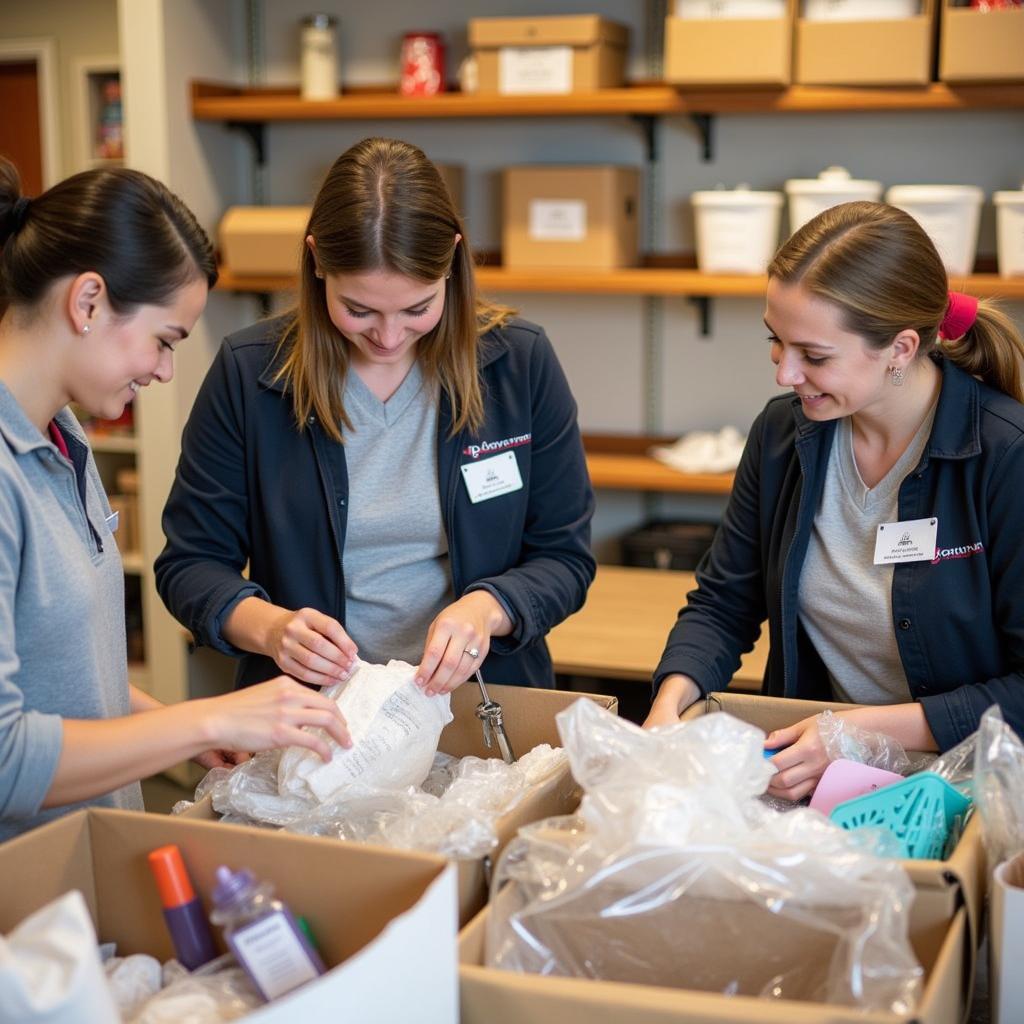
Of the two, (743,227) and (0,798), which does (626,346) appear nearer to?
(743,227)

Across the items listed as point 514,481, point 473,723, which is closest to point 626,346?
point 514,481

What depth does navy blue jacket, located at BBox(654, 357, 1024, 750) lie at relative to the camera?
62.6 inches

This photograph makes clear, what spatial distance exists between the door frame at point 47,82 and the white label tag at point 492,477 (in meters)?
3.28

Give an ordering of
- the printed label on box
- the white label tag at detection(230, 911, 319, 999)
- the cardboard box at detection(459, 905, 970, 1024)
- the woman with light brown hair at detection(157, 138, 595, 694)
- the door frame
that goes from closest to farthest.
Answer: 1. the cardboard box at detection(459, 905, 970, 1024)
2. the white label tag at detection(230, 911, 319, 999)
3. the woman with light brown hair at detection(157, 138, 595, 694)
4. the printed label on box
5. the door frame

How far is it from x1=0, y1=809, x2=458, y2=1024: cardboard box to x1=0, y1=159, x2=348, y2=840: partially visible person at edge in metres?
0.05

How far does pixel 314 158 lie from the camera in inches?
161

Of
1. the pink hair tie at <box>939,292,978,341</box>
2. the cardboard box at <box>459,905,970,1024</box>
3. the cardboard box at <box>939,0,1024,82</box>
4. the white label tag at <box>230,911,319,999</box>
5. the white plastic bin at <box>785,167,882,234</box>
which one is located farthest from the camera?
Result: the white plastic bin at <box>785,167,882,234</box>

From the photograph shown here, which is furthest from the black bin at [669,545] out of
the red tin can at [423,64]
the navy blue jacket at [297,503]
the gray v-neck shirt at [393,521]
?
the gray v-neck shirt at [393,521]

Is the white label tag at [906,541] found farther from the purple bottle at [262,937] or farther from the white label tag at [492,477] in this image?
the purple bottle at [262,937]

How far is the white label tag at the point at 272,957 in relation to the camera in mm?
1087

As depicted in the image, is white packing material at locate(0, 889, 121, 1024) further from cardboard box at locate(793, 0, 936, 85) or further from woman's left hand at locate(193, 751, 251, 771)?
cardboard box at locate(793, 0, 936, 85)

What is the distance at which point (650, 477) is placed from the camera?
3514mm

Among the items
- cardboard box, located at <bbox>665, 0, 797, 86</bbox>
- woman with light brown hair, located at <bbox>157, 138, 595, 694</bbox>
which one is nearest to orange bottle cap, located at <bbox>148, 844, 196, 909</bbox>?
woman with light brown hair, located at <bbox>157, 138, 595, 694</bbox>

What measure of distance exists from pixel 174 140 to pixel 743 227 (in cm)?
169
